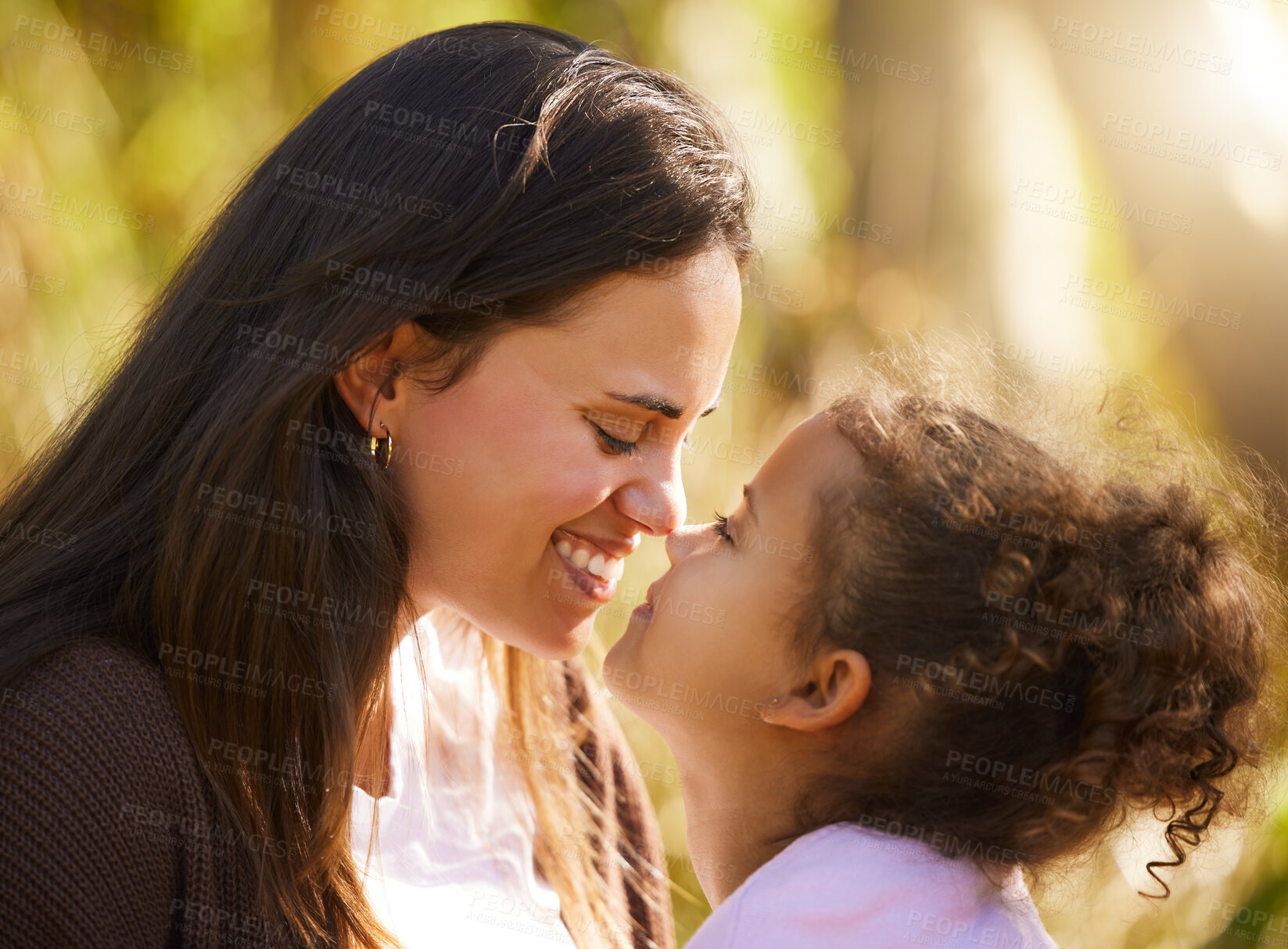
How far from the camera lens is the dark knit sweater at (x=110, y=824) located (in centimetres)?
140

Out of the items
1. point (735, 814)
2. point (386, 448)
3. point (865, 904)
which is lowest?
point (735, 814)

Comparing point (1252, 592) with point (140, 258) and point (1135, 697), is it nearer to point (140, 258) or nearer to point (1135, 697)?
point (1135, 697)

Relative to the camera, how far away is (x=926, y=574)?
5.38ft

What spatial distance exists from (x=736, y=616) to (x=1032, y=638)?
0.48 metres

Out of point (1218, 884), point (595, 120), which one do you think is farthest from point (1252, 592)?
point (1218, 884)

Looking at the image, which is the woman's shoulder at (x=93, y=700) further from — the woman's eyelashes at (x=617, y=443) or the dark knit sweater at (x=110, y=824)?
the woman's eyelashes at (x=617, y=443)

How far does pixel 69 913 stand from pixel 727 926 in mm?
896

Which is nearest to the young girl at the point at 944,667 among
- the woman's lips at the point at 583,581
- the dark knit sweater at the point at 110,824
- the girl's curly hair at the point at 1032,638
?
the girl's curly hair at the point at 1032,638

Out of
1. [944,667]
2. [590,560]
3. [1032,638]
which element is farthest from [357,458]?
[1032,638]

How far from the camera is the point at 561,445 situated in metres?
1.77

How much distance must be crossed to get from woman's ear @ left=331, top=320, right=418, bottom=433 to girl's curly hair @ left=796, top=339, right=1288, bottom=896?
768mm

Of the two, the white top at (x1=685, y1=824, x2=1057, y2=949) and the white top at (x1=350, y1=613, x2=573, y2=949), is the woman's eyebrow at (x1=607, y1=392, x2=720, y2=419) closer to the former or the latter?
the white top at (x1=350, y1=613, x2=573, y2=949)

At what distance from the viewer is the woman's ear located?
1.79 m

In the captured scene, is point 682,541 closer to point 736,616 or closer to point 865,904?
point 736,616
